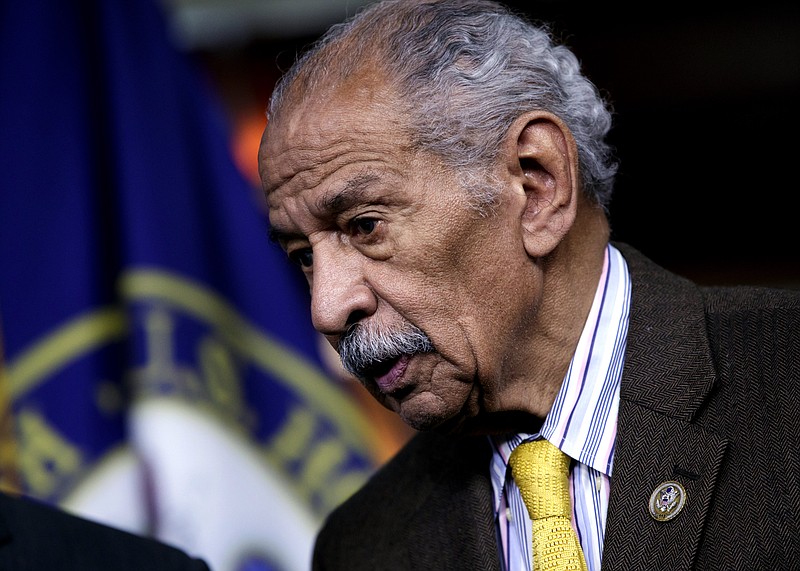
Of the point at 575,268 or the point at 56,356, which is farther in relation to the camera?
the point at 56,356

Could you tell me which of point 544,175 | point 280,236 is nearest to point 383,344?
point 280,236

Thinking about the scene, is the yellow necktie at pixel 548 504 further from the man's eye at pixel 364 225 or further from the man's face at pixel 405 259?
the man's eye at pixel 364 225

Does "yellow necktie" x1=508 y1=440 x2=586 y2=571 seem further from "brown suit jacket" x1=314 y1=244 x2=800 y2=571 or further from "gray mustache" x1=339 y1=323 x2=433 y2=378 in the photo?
"gray mustache" x1=339 y1=323 x2=433 y2=378

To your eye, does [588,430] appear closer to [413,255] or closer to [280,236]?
[413,255]

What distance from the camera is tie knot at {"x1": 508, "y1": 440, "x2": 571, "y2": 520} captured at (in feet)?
5.86

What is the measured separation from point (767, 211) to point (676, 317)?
9.28ft

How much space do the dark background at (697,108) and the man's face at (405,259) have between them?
106 inches

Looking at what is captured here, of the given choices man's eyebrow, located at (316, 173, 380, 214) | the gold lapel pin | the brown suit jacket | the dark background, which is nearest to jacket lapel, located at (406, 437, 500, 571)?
the brown suit jacket

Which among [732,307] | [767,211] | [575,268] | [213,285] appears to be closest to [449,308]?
[575,268]

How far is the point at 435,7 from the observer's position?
1945mm

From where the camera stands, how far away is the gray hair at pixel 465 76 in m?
1.79

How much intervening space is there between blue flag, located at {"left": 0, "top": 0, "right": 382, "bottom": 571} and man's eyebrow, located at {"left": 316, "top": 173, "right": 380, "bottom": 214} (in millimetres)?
1227

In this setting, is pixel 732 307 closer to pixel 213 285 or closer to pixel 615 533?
pixel 615 533

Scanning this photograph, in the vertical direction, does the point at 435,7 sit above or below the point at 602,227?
above
